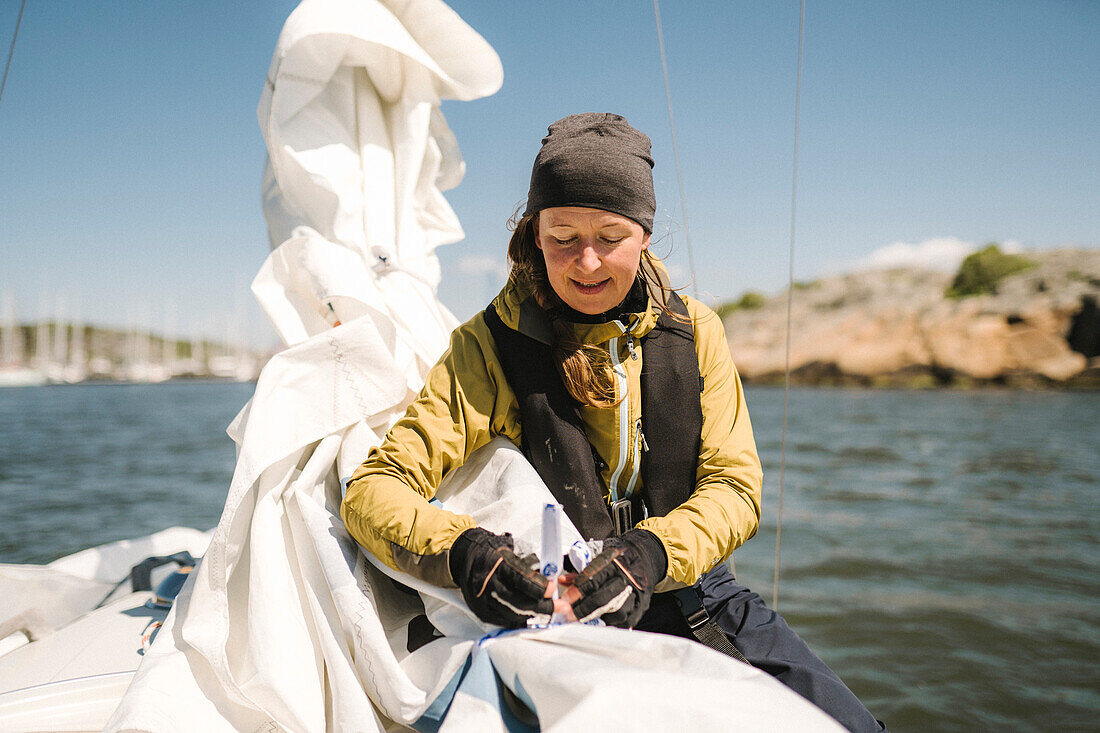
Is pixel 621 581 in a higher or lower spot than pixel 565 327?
lower

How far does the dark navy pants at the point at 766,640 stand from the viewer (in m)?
1.17

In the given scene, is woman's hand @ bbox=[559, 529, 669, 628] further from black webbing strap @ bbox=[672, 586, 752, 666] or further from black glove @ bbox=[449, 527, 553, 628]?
black webbing strap @ bbox=[672, 586, 752, 666]

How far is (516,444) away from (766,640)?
1.96ft

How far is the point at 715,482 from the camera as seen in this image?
1.35m

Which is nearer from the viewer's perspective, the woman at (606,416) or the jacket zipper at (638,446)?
the woman at (606,416)

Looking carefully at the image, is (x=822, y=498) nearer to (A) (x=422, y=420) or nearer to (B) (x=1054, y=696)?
(B) (x=1054, y=696)

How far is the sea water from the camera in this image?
142 inches

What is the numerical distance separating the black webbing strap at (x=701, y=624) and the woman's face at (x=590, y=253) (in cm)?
56

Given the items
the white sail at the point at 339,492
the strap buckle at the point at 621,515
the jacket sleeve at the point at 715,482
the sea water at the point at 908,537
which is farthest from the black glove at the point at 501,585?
the sea water at the point at 908,537

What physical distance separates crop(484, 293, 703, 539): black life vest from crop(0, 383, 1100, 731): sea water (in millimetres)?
2621

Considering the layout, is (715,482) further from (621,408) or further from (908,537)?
(908,537)

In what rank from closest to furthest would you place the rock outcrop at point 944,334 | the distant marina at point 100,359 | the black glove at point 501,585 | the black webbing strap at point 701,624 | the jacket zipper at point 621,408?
the black glove at point 501,585 → the black webbing strap at point 701,624 → the jacket zipper at point 621,408 → the rock outcrop at point 944,334 → the distant marina at point 100,359

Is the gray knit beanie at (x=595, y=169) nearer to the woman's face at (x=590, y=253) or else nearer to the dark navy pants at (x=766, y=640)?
the woman's face at (x=590, y=253)

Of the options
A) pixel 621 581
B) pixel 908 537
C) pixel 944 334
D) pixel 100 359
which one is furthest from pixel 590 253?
pixel 100 359
